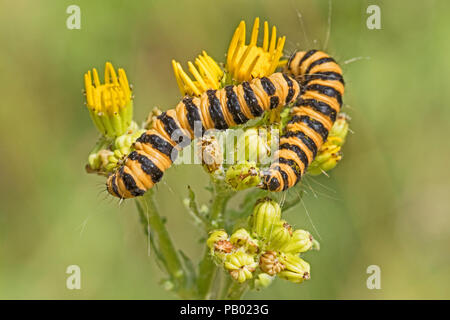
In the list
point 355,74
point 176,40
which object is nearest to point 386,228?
point 355,74

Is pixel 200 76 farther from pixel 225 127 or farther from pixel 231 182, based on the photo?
pixel 231 182

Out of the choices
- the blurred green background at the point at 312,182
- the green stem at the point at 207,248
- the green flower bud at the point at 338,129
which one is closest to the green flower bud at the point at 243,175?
the green stem at the point at 207,248

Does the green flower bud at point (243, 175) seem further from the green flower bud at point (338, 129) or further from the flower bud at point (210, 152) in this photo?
the green flower bud at point (338, 129)

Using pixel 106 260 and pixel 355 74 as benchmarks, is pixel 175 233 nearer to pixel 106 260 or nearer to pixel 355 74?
pixel 106 260

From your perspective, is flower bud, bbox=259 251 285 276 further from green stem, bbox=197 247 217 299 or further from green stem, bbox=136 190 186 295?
green stem, bbox=136 190 186 295

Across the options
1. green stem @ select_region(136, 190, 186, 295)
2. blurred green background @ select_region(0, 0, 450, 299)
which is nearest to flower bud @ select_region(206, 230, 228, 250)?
green stem @ select_region(136, 190, 186, 295)
